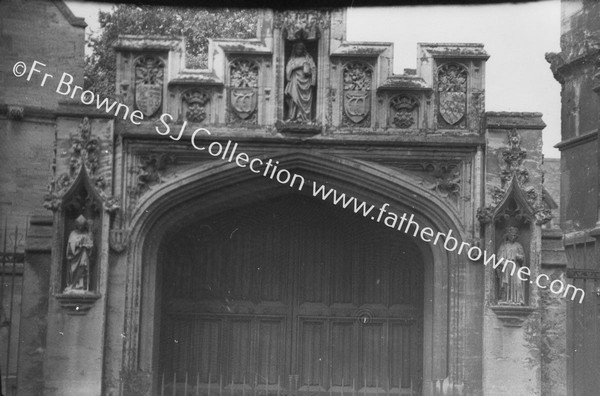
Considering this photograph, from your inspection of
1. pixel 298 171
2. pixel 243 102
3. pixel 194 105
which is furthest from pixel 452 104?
pixel 194 105

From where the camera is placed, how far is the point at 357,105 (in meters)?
11.4

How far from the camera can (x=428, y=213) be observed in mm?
11352

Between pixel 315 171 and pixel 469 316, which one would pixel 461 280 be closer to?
pixel 469 316

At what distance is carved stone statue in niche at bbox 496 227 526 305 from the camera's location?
35.4 feet

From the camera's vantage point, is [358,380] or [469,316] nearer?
[469,316]

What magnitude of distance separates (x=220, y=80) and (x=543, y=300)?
4886mm

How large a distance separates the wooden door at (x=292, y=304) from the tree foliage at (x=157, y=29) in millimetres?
8555

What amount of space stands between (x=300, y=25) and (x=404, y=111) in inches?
67.4

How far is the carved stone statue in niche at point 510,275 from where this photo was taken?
35.4 feet

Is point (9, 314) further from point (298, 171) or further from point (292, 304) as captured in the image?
point (298, 171)

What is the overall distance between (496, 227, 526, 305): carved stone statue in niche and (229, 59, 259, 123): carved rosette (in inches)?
137

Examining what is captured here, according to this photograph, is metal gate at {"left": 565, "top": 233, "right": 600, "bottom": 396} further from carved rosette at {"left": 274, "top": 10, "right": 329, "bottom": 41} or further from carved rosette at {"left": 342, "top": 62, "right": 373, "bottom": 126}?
carved rosette at {"left": 274, "top": 10, "right": 329, "bottom": 41}

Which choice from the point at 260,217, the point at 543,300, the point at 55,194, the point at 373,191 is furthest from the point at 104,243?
the point at 543,300

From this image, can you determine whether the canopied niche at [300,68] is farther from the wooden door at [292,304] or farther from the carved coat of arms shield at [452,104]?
the carved coat of arms shield at [452,104]
